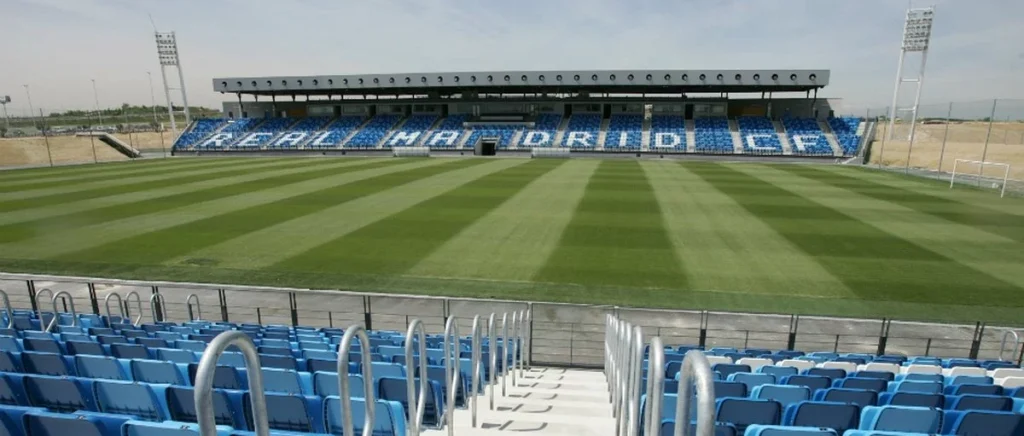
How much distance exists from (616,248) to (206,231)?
15.9 m

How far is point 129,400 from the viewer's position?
3.86m

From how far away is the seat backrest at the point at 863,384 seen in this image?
218 inches

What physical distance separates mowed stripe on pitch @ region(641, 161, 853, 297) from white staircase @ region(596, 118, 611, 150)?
34208 millimetres

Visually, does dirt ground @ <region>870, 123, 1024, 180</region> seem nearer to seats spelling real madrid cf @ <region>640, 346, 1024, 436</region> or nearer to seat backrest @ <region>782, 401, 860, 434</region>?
seats spelling real madrid cf @ <region>640, 346, 1024, 436</region>

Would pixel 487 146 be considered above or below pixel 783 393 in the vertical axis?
below

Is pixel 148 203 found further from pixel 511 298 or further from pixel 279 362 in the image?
pixel 279 362

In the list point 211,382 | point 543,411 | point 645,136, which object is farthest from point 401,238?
point 645,136

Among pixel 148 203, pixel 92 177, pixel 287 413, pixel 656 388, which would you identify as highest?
pixel 656 388

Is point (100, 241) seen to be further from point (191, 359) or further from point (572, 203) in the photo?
point (572, 203)

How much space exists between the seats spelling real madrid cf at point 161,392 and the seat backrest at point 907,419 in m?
3.47

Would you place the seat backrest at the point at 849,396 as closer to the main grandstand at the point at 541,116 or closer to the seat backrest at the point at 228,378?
the seat backrest at the point at 228,378

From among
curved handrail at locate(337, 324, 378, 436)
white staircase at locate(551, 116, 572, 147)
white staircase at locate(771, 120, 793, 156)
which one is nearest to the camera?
curved handrail at locate(337, 324, 378, 436)

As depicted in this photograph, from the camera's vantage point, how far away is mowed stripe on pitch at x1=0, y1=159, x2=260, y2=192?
3394 cm

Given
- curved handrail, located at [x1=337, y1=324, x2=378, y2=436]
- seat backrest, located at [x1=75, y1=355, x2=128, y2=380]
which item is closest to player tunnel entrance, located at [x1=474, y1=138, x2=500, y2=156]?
seat backrest, located at [x1=75, y1=355, x2=128, y2=380]
